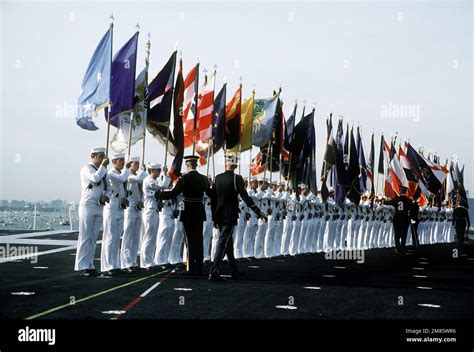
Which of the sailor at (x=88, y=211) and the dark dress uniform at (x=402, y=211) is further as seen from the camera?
the dark dress uniform at (x=402, y=211)

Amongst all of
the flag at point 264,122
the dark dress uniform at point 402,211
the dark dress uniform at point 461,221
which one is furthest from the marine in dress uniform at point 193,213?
the dark dress uniform at point 461,221

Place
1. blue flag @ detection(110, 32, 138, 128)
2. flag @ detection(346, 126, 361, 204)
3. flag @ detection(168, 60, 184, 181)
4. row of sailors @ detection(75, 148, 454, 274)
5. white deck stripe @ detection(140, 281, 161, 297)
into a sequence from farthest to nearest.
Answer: flag @ detection(346, 126, 361, 204), flag @ detection(168, 60, 184, 181), blue flag @ detection(110, 32, 138, 128), row of sailors @ detection(75, 148, 454, 274), white deck stripe @ detection(140, 281, 161, 297)

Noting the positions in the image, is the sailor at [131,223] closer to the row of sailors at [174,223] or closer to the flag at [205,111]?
the row of sailors at [174,223]

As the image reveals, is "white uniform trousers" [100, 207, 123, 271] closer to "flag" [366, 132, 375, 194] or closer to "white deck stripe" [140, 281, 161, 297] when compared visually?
"white deck stripe" [140, 281, 161, 297]

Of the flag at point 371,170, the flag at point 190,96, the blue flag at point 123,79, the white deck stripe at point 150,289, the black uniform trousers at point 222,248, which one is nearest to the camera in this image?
the white deck stripe at point 150,289

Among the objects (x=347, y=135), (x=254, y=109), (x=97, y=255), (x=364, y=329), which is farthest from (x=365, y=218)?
(x=364, y=329)

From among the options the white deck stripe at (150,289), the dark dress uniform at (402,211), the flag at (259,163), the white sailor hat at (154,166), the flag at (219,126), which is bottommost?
the white deck stripe at (150,289)

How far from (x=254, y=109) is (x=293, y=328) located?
13.7 meters

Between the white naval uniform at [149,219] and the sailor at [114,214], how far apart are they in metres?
0.90

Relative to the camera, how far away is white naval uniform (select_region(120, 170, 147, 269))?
1216 centimetres

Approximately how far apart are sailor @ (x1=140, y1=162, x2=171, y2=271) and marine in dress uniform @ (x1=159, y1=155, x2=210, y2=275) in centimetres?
100

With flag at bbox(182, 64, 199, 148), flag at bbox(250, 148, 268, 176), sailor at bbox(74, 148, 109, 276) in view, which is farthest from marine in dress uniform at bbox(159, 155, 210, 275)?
flag at bbox(250, 148, 268, 176)

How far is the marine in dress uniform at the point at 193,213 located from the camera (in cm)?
1163

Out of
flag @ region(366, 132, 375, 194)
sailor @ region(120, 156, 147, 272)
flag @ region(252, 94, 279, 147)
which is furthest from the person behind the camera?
flag @ region(366, 132, 375, 194)
